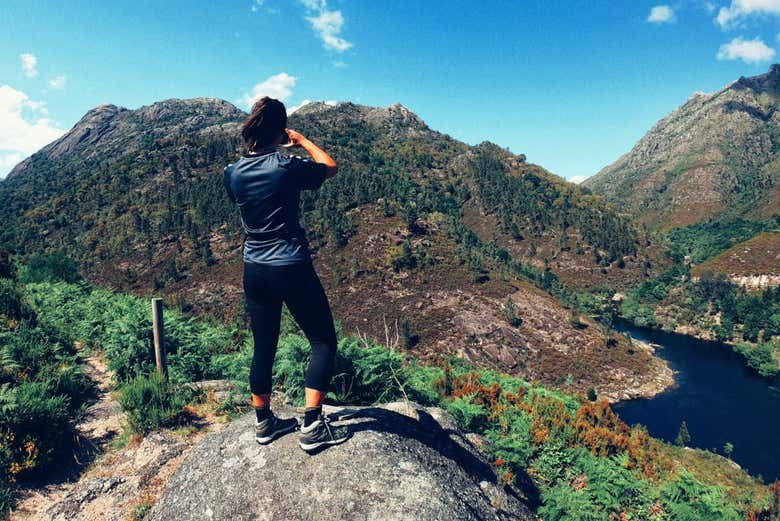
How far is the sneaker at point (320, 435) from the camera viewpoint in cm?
319

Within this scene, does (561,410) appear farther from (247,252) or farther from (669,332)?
(669,332)

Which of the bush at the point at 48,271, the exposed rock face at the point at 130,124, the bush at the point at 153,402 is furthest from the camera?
→ the exposed rock face at the point at 130,124

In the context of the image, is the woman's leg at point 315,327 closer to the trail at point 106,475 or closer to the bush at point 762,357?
the trail at point 106,475

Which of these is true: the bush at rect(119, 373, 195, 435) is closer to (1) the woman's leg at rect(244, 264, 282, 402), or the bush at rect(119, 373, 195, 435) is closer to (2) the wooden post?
(2) the wooden post

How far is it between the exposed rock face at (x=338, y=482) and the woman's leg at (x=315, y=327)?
0.56 meters

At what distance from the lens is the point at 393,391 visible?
239 inches

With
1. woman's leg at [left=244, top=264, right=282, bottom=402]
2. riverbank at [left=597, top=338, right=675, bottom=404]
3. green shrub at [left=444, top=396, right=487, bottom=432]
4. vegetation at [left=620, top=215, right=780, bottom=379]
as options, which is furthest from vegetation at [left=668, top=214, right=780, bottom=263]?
woman's leg at [left=244, top=264, right=282, bottom=402]

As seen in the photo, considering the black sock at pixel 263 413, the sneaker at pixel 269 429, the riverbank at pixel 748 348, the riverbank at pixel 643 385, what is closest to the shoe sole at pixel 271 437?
the sneaker at pixel 269 429

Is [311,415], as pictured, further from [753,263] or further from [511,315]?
[753,263]

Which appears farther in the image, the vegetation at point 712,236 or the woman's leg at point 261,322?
the vegetation at point 712,236

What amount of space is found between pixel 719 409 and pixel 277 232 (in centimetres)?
4045

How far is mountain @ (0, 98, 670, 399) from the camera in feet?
96.8

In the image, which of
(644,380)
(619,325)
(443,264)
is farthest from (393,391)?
(619,325)

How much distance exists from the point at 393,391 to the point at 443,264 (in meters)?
29.3
